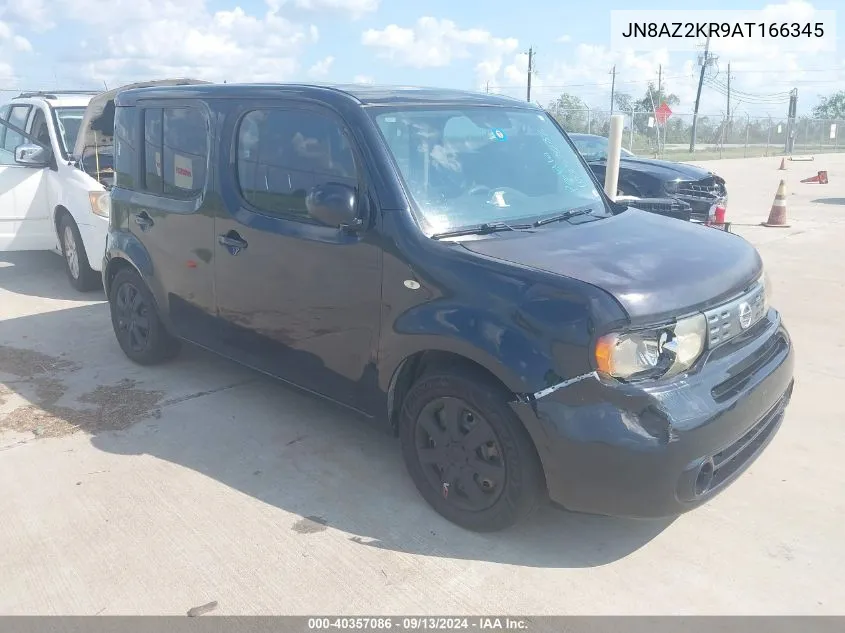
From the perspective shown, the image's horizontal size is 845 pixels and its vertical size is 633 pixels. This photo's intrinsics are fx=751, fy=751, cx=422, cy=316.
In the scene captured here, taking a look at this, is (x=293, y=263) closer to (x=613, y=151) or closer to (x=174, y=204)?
(x=174, y=204)

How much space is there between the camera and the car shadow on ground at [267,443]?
3359 mm

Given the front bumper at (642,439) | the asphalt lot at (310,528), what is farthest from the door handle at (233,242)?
the front bumper at (642,439)

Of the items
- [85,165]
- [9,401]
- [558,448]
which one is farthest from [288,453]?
[85,165]

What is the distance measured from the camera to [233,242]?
4.28 meters

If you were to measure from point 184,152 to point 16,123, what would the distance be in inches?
219

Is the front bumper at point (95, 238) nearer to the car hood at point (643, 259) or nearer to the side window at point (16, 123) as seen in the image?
the side window at point (16, 123)

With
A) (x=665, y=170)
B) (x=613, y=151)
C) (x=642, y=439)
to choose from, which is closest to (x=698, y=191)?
(x=665, y=170)

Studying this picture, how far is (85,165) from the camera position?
25.7 feet

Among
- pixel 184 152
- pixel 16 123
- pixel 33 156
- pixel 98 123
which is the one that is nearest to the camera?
pixel 184 152

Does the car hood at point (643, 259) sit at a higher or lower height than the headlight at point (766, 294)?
higher

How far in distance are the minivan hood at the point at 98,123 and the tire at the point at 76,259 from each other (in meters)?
0.77

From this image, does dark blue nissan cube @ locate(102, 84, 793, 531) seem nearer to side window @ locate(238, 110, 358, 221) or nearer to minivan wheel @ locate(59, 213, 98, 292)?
side window @ locate(238, 110, 358, 221)
